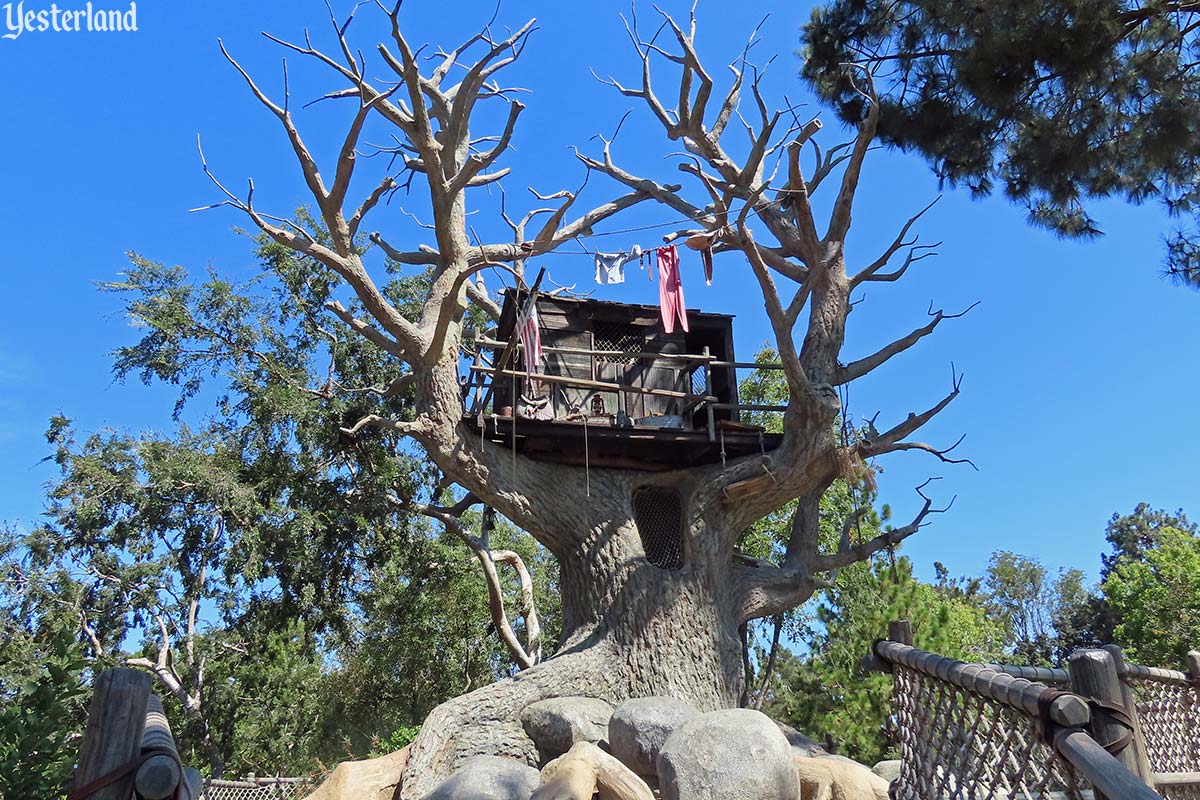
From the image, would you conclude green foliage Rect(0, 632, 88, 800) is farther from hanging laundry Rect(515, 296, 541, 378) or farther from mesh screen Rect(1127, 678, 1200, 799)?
hanging laundry Rect(515, 296, 541, 378)

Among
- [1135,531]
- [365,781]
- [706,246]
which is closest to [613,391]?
[706,246]

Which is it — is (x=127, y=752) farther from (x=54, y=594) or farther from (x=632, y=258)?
(x=54, y=594)

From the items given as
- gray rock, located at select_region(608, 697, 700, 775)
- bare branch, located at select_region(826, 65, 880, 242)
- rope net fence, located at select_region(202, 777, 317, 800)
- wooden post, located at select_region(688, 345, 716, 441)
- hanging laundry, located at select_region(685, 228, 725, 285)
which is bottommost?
rope net fence, located at select_region(202, 777, 317, 800)

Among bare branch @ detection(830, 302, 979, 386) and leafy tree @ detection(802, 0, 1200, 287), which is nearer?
leafy tree @ detection(802, 0, 1200, 287)

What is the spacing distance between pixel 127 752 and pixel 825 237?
1072 centimetres

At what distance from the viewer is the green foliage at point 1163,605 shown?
18594 mm

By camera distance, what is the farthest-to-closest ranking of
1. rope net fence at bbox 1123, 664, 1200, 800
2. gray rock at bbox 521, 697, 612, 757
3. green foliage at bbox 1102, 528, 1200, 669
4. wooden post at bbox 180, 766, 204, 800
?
green foliage at bbox 1102, 528, 1200, 669 → gray rock at bbox 521, 697, 612, 757 → rope net fence at bbox 1123, 664, 1200, 800 → wooden post at bbox 180, 766, 204, 800

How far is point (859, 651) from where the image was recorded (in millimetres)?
14055

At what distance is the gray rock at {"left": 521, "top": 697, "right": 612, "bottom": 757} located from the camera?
9.31 metres

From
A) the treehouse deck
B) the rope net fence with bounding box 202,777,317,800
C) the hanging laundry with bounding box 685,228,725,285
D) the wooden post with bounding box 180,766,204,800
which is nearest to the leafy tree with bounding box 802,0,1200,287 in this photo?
the hanging laundry with bounding box 685,228,725,285

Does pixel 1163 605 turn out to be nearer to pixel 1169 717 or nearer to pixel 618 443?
pixel 618 443

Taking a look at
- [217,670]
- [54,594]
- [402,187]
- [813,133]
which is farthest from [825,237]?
[54,594]

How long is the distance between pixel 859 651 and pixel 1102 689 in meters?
12.1

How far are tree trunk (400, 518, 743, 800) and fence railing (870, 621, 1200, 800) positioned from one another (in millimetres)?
5658
